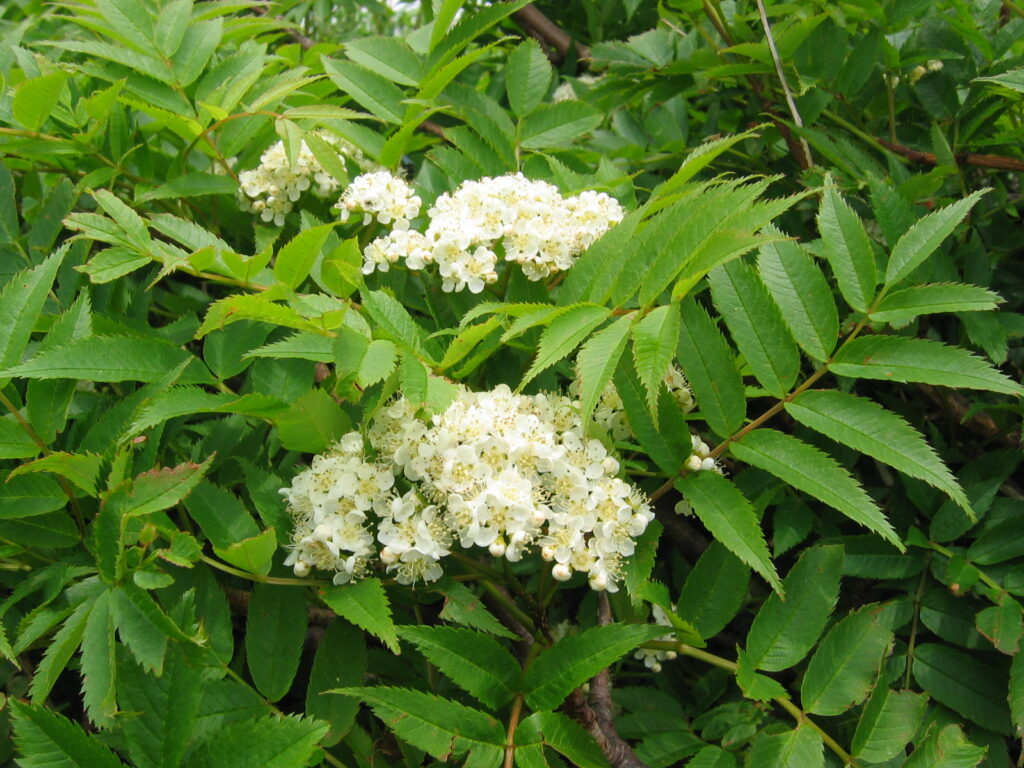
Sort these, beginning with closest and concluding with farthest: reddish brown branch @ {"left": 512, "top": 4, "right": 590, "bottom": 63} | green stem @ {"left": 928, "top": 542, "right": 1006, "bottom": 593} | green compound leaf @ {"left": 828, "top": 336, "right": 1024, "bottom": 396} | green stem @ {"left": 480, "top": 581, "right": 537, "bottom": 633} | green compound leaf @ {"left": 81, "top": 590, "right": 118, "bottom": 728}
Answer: green compound leaf @ {"left": 81, "top": 590, "right": 118, "bottom": 728} → green compound leaf @ {"left": 828, "top": 336, "right": 1024, "bottom": 396} → green stem @ {"left": 480, "top": 581, "right": 537, "bottom": 633} → green stem @ {"left": 928, "top": 542, "right": 1006, "bottom": 593} → reddish brown branch @ {"left": 512, "top": 4, "right": 590, "bottom": 63}

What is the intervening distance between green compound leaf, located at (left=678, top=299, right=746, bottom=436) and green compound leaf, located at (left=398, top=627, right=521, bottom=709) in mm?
511

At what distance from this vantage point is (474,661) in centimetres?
129

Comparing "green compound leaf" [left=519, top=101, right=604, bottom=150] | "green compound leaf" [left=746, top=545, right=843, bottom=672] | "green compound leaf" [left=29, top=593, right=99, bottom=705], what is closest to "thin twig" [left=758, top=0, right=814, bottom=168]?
"green compound leaf" [left=519, top=101, right=604, bottom=150]

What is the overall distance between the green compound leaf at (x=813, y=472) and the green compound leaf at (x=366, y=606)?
0.60 meters

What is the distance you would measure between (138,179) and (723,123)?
1537mm

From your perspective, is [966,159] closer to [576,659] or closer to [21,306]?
[576,659]

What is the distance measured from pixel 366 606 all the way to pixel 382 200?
0.82 m

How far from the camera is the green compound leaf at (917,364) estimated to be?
1288 millimetres

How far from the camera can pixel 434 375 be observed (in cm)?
139

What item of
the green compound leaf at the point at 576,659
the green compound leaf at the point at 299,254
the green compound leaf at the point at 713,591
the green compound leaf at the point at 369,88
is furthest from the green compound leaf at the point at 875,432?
the green compound leaf at the point at 369,88

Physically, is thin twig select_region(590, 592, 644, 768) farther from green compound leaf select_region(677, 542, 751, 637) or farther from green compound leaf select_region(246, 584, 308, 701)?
green compound leaf select_region(246, 584, 308, 701)

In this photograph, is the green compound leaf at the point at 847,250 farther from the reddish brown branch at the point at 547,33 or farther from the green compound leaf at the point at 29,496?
the reddish brown branch at the point at 547,33

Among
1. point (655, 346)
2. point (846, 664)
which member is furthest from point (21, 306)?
point (846, 664)

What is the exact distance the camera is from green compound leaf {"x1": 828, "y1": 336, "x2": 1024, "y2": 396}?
4.23 ft
